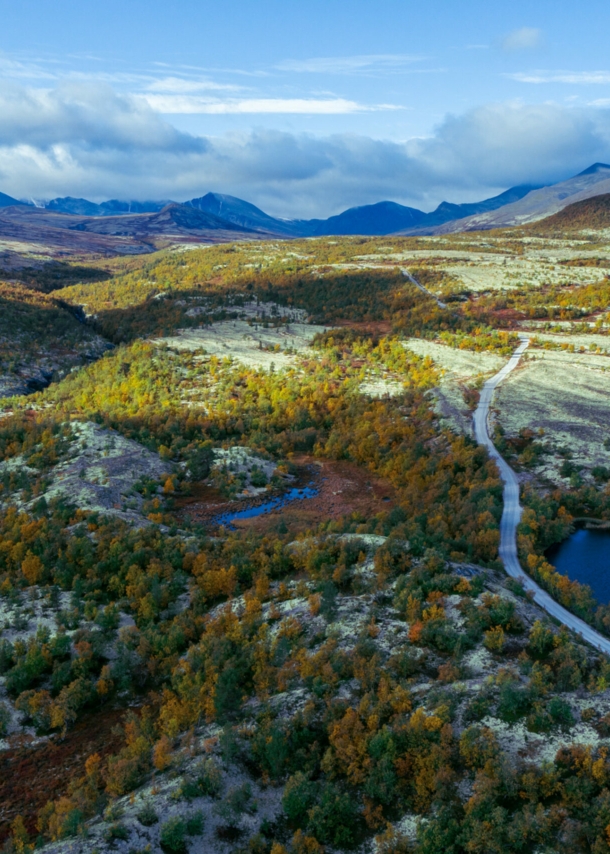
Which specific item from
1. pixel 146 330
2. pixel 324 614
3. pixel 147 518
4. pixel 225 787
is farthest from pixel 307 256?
pixel 225 787

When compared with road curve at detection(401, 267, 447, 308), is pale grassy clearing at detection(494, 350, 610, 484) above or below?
below

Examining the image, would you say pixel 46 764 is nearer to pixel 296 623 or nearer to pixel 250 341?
pixel 296 623

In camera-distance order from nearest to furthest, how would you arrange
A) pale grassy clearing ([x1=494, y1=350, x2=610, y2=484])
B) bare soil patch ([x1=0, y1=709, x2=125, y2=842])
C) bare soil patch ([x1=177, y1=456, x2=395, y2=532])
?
bare soil patch ([x1=0, y1=709, x2=125, y2=842]) < bare soil patch ([x1=177, y1=456, x2=395, y2=532]) < pale grassy clearing ([x1=494, y1=350, x2=610, y2=484])

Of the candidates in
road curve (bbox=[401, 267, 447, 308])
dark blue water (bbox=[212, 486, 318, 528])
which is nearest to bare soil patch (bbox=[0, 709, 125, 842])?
dark blue water (bbox=[212, 486, 318, 528])

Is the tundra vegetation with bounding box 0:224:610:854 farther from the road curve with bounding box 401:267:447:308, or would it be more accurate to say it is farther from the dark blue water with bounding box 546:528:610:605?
the road curve with bounding box 401:267:447:308

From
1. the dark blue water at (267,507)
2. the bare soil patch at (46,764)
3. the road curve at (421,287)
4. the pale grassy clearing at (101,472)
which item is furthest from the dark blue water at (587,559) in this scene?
the road curve at (421,287)

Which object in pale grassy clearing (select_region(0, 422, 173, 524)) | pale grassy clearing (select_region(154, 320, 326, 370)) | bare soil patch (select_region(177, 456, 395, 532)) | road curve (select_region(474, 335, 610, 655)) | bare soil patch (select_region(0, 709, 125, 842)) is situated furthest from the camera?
pale grassy clearing (select_region(154, 320, 326, 370))

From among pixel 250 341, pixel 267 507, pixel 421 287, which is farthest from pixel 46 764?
pixel 421 287
